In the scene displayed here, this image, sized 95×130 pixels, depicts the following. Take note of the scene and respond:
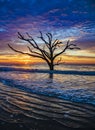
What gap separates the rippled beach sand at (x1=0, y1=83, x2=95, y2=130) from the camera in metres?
3.70

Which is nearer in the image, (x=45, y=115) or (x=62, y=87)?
(x=45, y=115)

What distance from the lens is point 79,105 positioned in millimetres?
5195

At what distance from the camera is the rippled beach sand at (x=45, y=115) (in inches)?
146

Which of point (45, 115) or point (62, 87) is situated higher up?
point (62, 87)

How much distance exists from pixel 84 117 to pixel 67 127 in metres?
0.66

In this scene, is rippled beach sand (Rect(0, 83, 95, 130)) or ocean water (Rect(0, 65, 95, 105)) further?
ocean water (Rect(0, 65, 95, 105))

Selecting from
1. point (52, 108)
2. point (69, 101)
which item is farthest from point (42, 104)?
point (69, 101)

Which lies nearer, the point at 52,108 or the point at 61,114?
the point at 61,114

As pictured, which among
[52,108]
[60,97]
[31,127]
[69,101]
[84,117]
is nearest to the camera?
[31,127]

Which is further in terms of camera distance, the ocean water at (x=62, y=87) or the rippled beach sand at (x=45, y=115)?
the ocean water at (x=62, y=87)

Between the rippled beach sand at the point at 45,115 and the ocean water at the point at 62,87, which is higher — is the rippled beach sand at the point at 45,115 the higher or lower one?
the lower one

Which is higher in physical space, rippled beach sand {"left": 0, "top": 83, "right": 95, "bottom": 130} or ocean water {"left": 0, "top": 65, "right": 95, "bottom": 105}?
ocean water {"left": 0, "top": 65, "right": 95, "bottom": 105}

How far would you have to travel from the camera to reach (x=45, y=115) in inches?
170

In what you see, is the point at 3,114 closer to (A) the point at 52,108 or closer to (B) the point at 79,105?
(A) the point at 52,108
